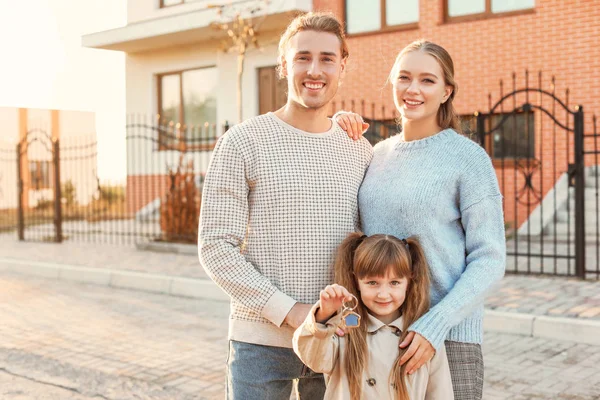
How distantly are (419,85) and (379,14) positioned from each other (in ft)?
45.5

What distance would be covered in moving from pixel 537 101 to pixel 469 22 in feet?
7.33

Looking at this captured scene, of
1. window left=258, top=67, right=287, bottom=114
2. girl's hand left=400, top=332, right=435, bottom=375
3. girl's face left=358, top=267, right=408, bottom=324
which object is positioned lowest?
girl's hand left=400, top=332, right=435, bottom=375

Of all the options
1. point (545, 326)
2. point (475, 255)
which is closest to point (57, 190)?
point (545, 326)

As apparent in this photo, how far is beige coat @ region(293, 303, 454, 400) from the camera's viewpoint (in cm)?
248

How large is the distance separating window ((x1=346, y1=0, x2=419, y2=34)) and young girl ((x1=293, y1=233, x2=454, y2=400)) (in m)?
13.8

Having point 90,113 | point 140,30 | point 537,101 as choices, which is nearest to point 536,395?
point 537,101

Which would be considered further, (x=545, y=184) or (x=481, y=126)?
(x=545, y=184)

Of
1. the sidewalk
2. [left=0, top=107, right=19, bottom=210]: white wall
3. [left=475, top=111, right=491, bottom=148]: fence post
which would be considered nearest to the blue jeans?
the sidewalk

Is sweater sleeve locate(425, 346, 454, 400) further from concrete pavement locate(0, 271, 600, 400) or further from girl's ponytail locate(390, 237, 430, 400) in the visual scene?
concrete pavement locate(0, 271, 600, 400)

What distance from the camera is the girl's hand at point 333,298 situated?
7.34ft

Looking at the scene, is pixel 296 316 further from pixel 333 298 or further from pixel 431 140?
pixel 431 140

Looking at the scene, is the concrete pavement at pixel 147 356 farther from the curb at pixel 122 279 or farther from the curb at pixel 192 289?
the curb at pixel 122 279

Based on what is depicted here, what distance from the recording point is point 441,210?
8.63ft

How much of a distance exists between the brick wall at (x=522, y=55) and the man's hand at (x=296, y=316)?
34.9 feet
